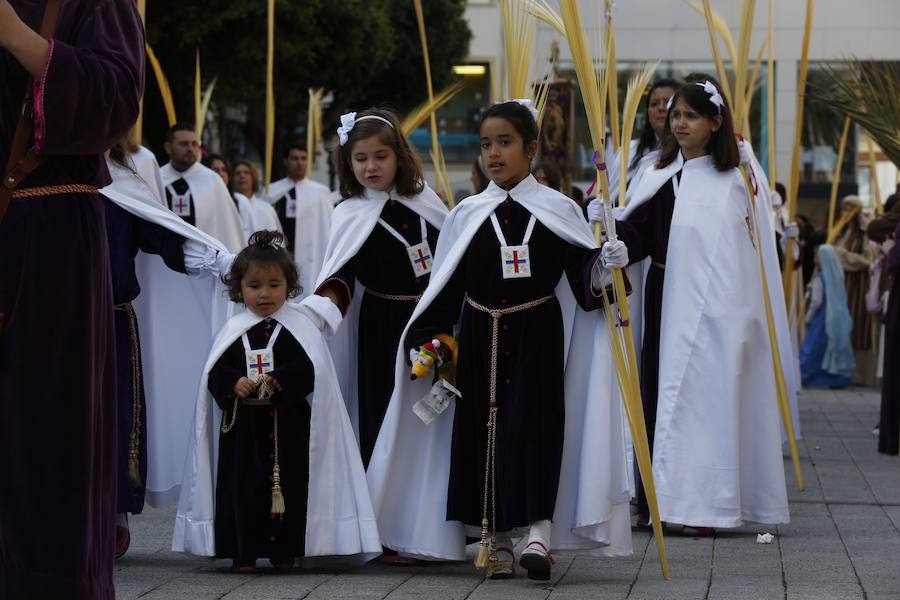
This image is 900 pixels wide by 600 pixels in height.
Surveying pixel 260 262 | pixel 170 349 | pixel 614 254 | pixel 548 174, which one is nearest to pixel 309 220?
pixel 548 174

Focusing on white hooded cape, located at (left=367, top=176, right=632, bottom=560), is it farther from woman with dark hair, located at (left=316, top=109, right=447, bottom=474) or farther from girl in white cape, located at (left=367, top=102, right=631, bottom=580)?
woman with dark hair, located at (left=316, top=109, right=447, bottom=474)

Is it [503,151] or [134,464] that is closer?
[503,151]

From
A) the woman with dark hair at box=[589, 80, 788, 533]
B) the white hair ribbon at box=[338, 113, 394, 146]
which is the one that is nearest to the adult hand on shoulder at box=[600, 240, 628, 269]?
the woman with dark hair at box=[589, 80, 788, 533]

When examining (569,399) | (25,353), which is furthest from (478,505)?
(25,353)

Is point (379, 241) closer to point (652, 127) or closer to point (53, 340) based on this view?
point (652, 127)

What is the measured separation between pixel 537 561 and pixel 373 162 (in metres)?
1.97

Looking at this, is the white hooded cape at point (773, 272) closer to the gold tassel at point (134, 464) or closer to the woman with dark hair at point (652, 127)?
the woman with dark hair at point (652, 127)

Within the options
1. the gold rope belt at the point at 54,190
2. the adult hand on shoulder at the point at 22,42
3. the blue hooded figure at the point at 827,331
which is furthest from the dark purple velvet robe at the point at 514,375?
the blue hooded figure at the point at 827,331

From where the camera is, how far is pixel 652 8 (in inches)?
1281

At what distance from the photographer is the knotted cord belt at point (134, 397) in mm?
7230

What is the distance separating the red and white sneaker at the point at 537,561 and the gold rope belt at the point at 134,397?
71.8 inches

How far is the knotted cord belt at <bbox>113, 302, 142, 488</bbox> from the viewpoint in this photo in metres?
7.23

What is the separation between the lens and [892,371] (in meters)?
11.9

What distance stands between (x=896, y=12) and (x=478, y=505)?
94.7ft
